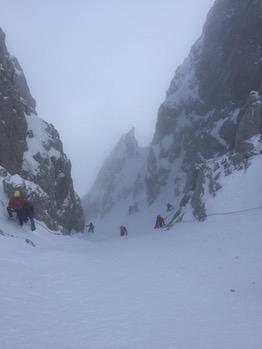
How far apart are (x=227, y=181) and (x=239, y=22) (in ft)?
149

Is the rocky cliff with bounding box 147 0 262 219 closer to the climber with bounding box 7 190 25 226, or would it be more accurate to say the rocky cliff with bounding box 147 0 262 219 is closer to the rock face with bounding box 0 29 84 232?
the rock face with bounding box 0 29 84 232

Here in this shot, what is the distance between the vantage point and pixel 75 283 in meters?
12.9

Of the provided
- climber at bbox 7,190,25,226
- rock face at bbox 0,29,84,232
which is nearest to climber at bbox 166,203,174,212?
rock face at bbox 0,29,84,232

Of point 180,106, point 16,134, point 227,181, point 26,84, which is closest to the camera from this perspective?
point 227,181

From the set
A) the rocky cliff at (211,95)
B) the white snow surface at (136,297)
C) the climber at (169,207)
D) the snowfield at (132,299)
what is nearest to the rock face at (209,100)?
the rocky cliff at (211,95)

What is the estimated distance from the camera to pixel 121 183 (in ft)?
383

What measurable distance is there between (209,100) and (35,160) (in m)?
41.9

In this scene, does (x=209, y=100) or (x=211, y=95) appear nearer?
(x=211, y=95)

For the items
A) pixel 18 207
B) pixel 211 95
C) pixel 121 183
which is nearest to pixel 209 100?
pixel 211 95

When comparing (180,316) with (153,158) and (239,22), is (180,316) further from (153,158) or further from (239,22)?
(153,158)

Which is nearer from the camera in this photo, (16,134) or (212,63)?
(16,134)

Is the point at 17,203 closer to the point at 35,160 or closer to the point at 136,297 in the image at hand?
the point at 136,297

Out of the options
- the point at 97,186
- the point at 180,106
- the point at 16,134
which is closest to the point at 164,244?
the point at 16,134

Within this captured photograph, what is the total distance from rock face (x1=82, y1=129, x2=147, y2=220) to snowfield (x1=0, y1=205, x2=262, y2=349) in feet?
249
